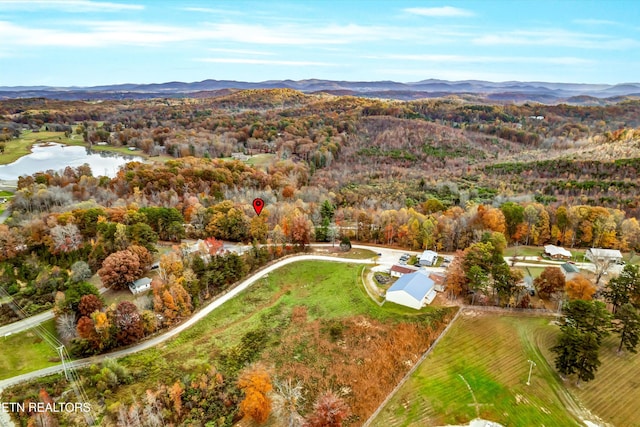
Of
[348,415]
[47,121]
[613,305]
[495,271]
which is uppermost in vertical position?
[47,121]

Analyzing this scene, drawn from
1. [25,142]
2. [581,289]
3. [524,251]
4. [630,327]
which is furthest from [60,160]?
[630,327]

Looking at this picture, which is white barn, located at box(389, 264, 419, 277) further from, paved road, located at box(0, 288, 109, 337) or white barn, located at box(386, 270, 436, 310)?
paved road, located at box(0, 288, 109, 337)

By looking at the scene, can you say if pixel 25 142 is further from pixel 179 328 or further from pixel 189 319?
pixel 179 328

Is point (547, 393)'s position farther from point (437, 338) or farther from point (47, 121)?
point (47, 121)

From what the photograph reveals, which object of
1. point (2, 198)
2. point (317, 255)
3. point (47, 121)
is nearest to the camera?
point (317, 255)

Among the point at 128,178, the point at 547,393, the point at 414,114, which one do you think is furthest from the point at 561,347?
the point at 414,114

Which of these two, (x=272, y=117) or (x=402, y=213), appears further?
(x=272, y=117)

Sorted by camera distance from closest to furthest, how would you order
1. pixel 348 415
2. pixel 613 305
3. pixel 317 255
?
1. pixel 348 415
2. pixel 613 305
3. pixel 317 255
